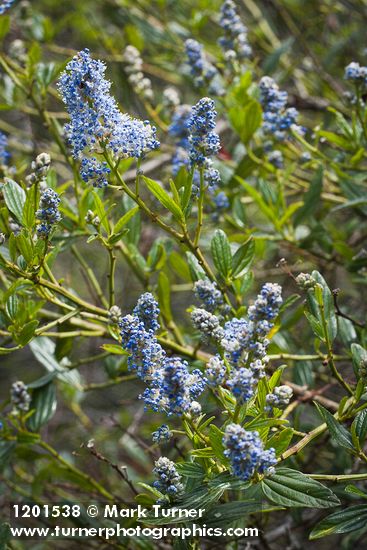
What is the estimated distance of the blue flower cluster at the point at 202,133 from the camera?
1887 mm

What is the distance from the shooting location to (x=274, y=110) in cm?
272

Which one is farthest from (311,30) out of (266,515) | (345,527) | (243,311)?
(345,527)

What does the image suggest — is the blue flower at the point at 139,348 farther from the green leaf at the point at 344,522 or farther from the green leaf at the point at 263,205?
the green leaf at the point at 263,205

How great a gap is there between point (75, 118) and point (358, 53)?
2930 mm

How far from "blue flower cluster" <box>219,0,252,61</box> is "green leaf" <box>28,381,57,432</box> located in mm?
1589

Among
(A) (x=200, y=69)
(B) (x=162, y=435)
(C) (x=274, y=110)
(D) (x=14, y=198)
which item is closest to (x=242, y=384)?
(B) (x=162, y=435)

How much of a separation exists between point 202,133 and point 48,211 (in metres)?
0.47

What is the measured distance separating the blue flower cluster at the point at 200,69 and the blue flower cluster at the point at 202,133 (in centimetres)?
118

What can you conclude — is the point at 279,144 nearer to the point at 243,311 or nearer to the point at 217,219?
the point at 217,219

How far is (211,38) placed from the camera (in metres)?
4.73

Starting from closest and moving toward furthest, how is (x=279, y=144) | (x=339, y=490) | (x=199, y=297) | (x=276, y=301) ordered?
(x=276, y=301) → (x=199, y=297) → (x=339, y=490) → (x=279, y=144)

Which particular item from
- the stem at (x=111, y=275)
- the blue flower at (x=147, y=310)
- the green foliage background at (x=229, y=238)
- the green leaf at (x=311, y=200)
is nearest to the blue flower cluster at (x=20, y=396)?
the green foliage background at (x=229, y=238)

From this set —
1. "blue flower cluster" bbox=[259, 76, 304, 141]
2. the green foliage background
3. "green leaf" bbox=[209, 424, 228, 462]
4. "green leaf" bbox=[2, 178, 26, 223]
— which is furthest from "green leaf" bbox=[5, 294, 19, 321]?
"blue flower cluster" bbox=[259, 76, 304, 141]

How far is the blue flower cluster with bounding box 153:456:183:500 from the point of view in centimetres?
175
